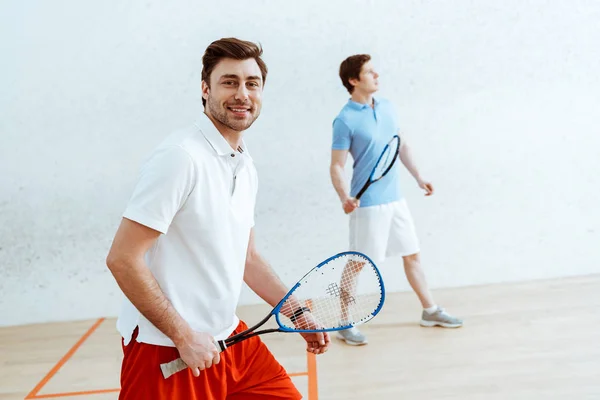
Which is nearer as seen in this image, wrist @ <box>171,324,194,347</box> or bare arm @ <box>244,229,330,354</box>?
wrist @ <box>171,324,194,347</box>

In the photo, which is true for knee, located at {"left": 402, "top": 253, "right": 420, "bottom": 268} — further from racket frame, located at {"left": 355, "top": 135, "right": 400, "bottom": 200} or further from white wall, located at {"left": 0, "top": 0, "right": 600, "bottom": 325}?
white wall, located at {"left": 0, "top": 0, "right": 600, "bottom": 325}

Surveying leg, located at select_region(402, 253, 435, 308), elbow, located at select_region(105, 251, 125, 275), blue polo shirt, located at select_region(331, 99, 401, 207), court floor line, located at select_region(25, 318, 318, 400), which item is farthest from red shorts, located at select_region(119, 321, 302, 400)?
leg, located at select_region(402, 253, 435, 308)

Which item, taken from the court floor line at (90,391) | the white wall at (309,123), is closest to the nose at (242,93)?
the court floor line at (90,391)

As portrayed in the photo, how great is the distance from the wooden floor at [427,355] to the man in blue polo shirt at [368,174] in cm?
19

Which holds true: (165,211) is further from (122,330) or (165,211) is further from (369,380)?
(369,380)

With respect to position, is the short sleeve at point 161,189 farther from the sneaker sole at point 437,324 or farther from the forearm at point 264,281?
the sneaker sole at point 437,324

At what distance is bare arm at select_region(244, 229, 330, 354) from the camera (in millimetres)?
1428

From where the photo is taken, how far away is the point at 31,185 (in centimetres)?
Result: 362

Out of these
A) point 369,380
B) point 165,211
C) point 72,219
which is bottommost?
point 369,380

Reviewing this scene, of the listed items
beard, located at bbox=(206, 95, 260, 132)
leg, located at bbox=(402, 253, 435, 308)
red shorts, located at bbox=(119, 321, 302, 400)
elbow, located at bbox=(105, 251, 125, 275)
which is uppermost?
beard, located at bbox=(206, 95, 260, 132)

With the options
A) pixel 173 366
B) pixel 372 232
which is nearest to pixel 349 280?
pixel 372 232

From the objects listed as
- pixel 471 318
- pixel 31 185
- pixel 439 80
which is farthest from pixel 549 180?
pixel 31 185

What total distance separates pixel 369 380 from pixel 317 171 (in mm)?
1445

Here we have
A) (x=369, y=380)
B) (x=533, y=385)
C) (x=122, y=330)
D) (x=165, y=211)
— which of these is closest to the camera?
(x=165, y=211)
